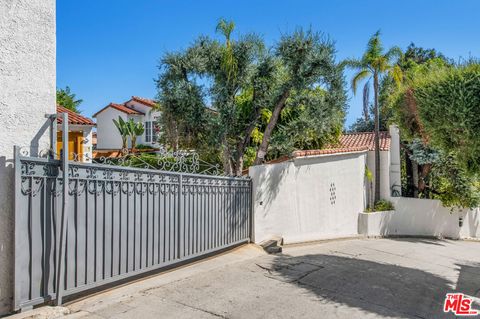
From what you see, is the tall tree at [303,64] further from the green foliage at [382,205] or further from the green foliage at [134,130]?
the green foliage at [134,130]

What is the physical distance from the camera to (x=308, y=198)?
12383 mm

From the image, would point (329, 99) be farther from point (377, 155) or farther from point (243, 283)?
point (377, 155)

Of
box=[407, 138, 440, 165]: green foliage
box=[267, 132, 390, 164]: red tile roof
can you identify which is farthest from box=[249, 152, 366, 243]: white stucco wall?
box=[407, 138, 440, 165]: green foliage

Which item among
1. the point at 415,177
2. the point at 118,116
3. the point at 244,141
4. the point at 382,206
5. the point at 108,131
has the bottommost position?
the point at 382,206

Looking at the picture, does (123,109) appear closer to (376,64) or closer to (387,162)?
(376,64)

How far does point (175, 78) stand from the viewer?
37.8 feet

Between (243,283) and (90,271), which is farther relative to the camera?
(243,283)

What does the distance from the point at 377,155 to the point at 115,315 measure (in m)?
16.4

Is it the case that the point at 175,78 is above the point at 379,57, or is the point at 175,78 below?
below

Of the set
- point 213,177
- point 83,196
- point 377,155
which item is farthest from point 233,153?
point 377,155

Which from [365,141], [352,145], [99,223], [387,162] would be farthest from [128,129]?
[99,223]

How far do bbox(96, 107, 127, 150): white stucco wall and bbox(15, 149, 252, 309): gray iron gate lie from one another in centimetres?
2650

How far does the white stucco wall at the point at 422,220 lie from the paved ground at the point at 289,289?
752cm

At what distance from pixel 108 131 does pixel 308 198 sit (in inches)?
992
